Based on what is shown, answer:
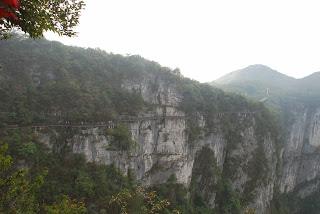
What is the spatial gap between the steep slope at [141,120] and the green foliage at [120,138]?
12 centimetres

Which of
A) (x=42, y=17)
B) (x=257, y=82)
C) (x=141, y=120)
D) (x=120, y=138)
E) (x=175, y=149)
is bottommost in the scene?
(x=175, y=149)

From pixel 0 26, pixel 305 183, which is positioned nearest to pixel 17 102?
pixel 0 26

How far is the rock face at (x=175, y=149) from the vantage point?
4006 centimetres

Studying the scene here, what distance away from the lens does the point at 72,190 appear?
33.6 m

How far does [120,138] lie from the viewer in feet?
134

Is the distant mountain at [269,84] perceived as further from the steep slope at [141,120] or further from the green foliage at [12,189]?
the green foliage at [12,189]

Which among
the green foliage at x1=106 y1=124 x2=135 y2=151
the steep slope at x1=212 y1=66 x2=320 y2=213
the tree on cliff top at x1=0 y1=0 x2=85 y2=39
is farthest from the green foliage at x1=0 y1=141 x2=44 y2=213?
the steep slope at x1=212 y1=66 x2=320 y2=213

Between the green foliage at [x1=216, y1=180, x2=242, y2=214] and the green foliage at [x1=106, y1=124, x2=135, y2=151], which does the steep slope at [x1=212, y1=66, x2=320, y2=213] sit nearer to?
the green foliage at [x1=216, y1=180, x2=242, y2=214]

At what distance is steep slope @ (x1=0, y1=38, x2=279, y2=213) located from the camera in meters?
37.7

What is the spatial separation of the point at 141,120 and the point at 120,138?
5847 mm

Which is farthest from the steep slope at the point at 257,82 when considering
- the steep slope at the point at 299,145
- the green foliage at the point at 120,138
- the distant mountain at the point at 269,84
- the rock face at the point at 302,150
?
the green foliage at the point at 120,138

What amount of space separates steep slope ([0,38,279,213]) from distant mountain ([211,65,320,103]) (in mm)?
33434

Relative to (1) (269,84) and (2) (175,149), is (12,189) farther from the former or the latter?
(1) (269,84)

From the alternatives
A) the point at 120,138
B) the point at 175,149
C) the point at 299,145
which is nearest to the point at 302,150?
the point at 299,145
